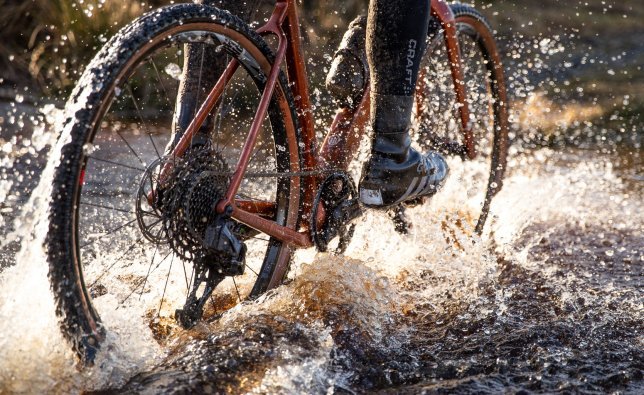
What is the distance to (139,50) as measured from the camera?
7.31ft

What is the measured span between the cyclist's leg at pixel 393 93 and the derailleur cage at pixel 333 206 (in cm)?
16

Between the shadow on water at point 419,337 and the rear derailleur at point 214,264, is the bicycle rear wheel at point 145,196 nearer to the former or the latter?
the rear derailleur at point 214,264

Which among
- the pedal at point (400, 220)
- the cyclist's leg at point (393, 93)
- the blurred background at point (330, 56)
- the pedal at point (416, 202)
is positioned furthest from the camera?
the blurred background at point (330, 56)

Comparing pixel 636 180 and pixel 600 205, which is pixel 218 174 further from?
pixel 636 180

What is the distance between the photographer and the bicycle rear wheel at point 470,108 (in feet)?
12.3

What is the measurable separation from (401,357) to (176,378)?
2.43 feet

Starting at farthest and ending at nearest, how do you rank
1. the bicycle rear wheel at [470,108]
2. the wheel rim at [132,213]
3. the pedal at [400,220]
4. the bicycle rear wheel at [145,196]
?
1. the bicycle rear wheel at [470,108]
2. the pedal at [400,220]
3. the wheel rim at [132,213]
4. the bicycle rear wheel at [145,196]

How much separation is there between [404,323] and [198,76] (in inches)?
44.1

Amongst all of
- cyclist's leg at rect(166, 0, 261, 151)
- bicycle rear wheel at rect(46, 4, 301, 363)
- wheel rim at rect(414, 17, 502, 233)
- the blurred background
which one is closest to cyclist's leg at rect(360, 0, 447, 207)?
bicycle rear wheel at rect(46, 4, 301, 363)

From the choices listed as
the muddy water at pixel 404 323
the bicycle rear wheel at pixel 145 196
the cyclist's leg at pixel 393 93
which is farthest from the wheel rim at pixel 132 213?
the cyclist's leg at pixel 393 93

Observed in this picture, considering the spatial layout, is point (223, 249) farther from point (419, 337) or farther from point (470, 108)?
point (470, 108)

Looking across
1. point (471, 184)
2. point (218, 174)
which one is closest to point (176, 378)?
point (218, 174)

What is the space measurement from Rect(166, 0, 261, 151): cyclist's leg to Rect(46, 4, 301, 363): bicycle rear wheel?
2 centimetres

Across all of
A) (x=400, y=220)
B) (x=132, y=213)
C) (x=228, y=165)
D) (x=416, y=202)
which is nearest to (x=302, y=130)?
(x=228, y=165)
